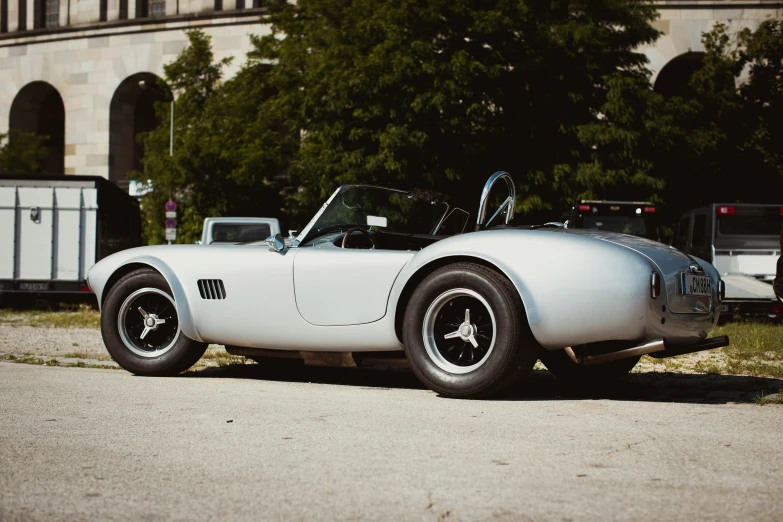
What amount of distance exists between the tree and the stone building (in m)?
17.4

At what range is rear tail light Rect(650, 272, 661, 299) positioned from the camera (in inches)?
203

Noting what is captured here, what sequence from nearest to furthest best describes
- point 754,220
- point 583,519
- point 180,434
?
point 583,519 < point 180,434 < point 754,220

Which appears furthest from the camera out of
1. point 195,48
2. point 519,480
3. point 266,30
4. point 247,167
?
point 266,30

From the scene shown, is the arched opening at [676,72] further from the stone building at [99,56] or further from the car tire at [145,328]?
the car tire at [145,328]

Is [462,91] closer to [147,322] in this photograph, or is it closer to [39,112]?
[147,322]

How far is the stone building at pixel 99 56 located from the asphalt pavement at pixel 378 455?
37.5 metres

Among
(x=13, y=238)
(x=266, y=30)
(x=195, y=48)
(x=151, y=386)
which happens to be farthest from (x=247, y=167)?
(x=151, y=386)

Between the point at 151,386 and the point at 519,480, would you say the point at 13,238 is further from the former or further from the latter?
the point at 519,480

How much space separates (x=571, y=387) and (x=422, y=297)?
142 cm

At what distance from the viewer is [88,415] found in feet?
16.1

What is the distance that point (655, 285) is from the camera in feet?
17.0

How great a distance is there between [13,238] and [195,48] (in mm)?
15156

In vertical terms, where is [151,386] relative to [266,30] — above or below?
below

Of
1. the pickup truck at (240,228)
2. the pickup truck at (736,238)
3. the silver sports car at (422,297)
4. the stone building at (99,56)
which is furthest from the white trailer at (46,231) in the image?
the stone building at (99,56)
